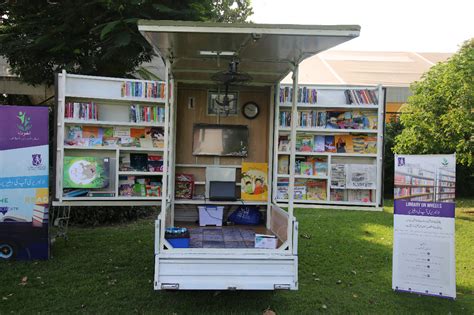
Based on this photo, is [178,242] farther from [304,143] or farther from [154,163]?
[304,143]

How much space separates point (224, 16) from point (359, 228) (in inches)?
201

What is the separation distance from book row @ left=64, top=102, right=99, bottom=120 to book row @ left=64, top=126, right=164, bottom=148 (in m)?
0.14

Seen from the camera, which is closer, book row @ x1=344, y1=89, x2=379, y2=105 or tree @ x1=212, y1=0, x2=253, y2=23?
book row @ x1=344, y1=89, x2=379, y2=105

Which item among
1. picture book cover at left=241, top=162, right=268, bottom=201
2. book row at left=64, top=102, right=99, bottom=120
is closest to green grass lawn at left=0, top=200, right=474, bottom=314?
picture book cover at left=241, top=162, right=268, bottom=201

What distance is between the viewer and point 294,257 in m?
4.07

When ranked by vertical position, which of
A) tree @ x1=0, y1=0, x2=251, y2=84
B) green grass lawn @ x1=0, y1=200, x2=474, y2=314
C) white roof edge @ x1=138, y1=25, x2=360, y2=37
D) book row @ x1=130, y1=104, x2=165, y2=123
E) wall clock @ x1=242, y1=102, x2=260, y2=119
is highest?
tree @ x1=0, y1=0, x2=251, y2=84

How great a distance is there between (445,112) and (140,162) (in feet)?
28.0

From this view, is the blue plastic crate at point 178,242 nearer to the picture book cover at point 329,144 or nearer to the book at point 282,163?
the book at point 282,163

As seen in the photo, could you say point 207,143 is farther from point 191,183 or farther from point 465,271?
point 465,271

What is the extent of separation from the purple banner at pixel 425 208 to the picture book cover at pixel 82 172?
11.7 feet

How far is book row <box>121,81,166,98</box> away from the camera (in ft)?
18.1

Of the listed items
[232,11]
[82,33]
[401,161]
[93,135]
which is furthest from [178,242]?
[232,11]

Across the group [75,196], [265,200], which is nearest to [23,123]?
[75,196]

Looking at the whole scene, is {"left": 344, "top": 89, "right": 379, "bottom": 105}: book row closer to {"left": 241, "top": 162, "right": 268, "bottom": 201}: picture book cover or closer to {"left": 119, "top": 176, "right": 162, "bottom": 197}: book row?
{"left": 241, "top": 162, "right": 268, "bottom": 201}: picture book cover
